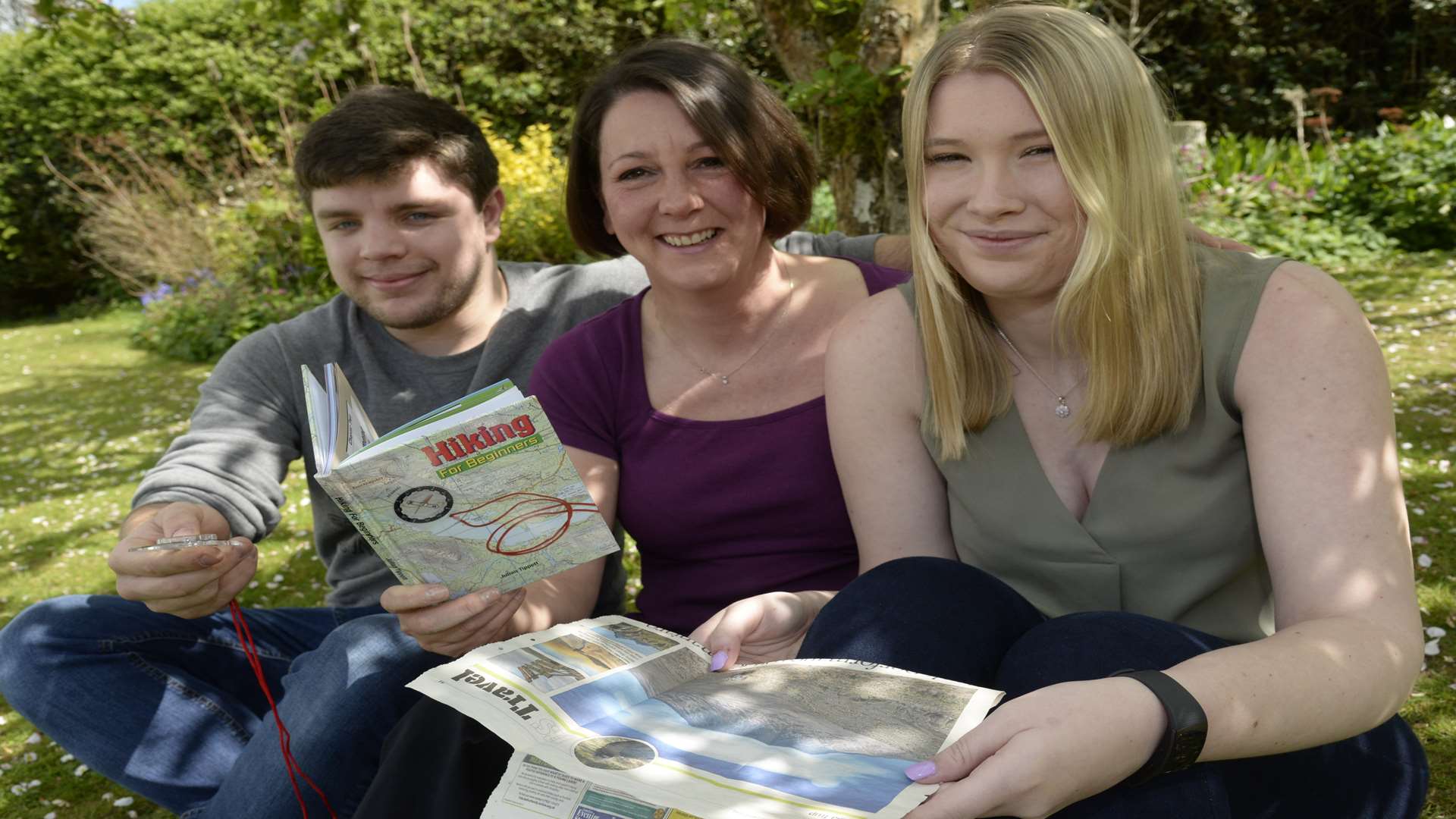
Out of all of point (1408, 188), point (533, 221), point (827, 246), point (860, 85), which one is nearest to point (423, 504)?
point (827, 246)

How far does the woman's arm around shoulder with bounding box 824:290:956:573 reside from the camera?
6.84ft

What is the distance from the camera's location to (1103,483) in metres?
1.88

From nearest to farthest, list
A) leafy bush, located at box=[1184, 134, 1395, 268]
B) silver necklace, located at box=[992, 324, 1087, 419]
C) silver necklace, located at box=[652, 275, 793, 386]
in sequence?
1. silver necklace, located at box=[992, 324, 1087, 419]
2. silver necklace, located at box=[652, 275, 793, 386]
3. leafy bush, located at box=[1184, 134, 1395, 268]

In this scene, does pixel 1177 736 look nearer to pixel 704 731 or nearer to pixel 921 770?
pixel 921 770

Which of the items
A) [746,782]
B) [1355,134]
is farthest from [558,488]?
[1355,134]

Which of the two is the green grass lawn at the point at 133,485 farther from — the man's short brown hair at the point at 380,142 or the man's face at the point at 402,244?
the man's short brown hair at the point at 380,142

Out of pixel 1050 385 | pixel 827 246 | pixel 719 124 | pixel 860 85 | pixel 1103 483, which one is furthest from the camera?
pixel 860 85

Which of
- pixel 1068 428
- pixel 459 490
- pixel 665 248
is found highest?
pixel 665 248

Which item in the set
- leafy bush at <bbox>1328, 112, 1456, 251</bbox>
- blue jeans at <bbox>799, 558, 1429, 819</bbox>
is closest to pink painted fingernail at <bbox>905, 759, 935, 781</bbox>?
blue jeans at <bbox>799, 558, 1429, 819</bbox>

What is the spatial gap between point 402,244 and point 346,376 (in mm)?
358

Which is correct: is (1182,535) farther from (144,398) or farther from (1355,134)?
(1355,134)

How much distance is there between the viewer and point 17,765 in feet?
11.0

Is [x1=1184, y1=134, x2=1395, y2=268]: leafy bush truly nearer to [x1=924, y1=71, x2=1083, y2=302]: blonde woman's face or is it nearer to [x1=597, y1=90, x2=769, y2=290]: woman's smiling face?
[x1=597, y1=90, x2=769, y2=290]: woman's smiling face

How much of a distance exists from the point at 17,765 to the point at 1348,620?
11.8ft
